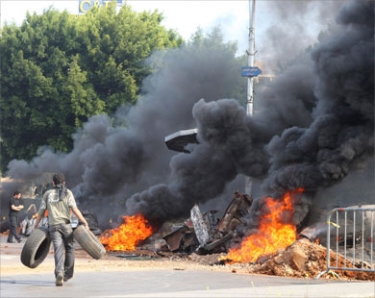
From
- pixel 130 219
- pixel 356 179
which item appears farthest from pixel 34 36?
pixel 356 179

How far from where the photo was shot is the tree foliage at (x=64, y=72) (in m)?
40.1

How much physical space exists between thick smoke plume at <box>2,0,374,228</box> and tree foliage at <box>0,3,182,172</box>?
92.5 inches

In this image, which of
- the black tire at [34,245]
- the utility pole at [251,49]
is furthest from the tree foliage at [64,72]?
the black tire at [34,245]

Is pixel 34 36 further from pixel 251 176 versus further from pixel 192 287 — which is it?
pixel 192 287

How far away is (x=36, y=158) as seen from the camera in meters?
39.5

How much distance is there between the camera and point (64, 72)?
135 feet

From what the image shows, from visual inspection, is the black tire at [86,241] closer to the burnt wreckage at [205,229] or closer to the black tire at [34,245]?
the black tire at [34,245]

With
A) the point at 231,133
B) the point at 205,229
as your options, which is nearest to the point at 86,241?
the point at 205,229

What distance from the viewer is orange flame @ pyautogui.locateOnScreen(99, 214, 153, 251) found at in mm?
23062

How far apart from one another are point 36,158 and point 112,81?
17.8 feet

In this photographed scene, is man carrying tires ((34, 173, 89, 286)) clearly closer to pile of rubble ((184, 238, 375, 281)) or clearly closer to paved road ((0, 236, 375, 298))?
paved road ((0, 236, 375, 298))

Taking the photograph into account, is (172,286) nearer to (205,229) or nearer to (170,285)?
(170,285)

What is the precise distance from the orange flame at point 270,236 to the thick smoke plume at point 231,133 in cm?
57

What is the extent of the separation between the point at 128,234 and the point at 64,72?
19248 mm
